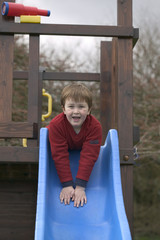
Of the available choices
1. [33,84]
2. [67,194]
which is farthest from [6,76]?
[67,194]

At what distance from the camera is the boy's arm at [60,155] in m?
2.20

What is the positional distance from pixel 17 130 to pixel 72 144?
38cm

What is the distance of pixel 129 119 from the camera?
2322mm

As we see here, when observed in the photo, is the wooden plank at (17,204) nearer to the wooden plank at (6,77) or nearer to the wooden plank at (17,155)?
the wooden plank at (17,155)

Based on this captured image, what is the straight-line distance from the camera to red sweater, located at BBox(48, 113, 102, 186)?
2195 mm

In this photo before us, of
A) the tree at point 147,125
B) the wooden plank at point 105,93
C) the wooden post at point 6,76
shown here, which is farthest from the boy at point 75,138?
the tree at point 147,125

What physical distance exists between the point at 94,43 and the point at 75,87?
5.55m

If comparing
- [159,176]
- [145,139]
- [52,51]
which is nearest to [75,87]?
[145,139]

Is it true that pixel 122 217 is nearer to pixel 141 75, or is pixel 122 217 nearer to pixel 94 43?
pixel 141 75

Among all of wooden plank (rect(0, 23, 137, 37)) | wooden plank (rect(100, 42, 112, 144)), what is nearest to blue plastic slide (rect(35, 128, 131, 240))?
wooden plank (rect(0, 23, 137, 37))

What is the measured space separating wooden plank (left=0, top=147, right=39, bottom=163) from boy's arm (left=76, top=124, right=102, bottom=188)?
295 mm

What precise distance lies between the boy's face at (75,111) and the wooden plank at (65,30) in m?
0.50

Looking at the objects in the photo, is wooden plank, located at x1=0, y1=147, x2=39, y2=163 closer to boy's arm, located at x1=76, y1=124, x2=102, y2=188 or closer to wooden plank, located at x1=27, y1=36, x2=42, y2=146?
wooden plank, located at x1=27, y1=36, x2=42, y2=146

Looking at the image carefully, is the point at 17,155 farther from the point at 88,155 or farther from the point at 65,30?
the point at 65,30
